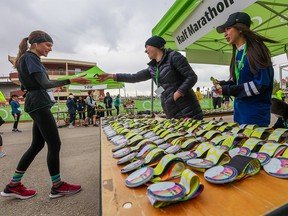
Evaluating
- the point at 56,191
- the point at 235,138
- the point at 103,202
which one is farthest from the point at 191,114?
the point at 103,202

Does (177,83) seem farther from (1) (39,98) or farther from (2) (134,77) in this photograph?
(1) (39,98)

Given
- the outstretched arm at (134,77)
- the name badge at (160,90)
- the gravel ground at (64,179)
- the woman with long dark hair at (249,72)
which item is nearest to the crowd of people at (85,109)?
the gravel ground at (64,179)

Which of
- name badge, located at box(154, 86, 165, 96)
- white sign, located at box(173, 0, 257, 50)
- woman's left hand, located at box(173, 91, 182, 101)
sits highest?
white sign, located at box(173, 0, 257, 50)

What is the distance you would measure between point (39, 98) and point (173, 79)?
4.54 ft

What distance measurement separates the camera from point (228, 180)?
30.7 inches

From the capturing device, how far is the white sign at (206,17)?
5.94 feet

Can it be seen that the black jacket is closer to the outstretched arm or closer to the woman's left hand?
the woman's left hand

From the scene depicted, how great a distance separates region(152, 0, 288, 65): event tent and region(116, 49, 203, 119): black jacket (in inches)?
13.5

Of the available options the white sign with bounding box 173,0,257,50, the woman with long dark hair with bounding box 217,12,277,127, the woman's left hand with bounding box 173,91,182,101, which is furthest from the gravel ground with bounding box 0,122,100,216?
the white sign with bounding box 173,0,257,50

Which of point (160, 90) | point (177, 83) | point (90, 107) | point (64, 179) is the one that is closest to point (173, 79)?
point (177, 83)

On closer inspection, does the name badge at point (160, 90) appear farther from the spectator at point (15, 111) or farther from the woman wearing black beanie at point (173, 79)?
the spectator at point (15, 111)

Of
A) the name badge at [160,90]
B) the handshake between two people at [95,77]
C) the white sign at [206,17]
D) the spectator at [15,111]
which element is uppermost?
the white sign at [206,17]

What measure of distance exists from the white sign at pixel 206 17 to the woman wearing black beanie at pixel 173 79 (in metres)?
0.31

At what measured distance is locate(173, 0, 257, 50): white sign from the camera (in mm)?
1811
